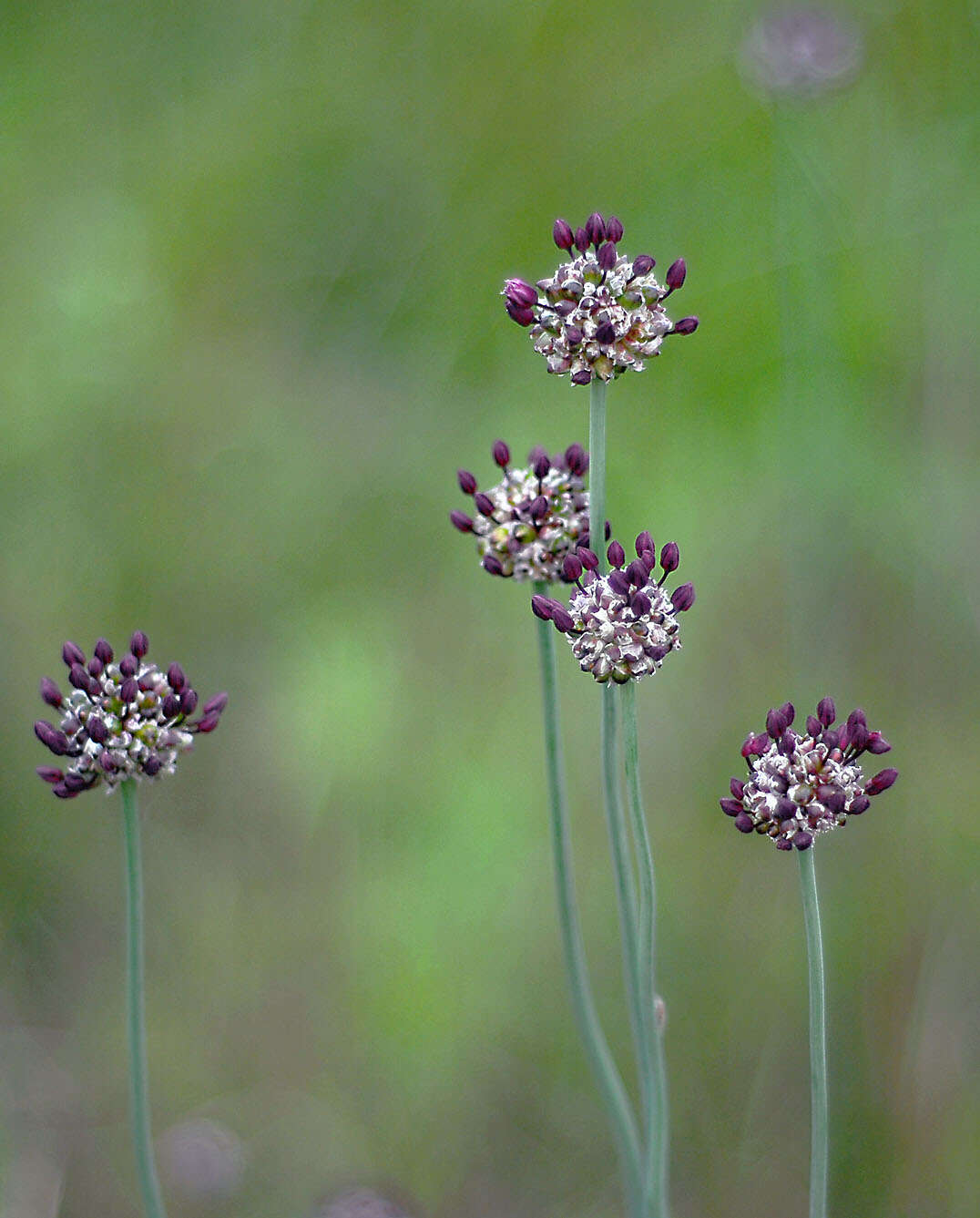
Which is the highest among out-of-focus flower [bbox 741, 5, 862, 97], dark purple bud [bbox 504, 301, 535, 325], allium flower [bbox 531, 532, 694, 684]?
out-of-focus flower [bbox 741, 5, 862, 97]

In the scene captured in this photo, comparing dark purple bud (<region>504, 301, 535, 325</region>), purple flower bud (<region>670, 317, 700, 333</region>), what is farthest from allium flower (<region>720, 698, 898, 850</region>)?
dark purple bud (<region>504, 301, 535, 325</region>)

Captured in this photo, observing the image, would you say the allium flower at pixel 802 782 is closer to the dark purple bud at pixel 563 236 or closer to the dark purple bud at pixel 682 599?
the dark purple bud at pixel 682 599

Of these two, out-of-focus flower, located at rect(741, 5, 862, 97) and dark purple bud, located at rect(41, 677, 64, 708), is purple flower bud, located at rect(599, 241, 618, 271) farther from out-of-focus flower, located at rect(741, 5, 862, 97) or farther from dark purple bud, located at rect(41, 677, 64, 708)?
out-of-focus flower, located at rect(741, 5, 862, 97)

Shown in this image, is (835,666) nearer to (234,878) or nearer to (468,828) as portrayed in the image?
(468,828)

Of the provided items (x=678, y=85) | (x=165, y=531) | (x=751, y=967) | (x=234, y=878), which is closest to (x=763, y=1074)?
(x=751, y=967)

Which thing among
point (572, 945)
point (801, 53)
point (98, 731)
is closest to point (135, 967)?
point (98, 731)

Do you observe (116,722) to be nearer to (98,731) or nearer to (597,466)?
(98,731)
